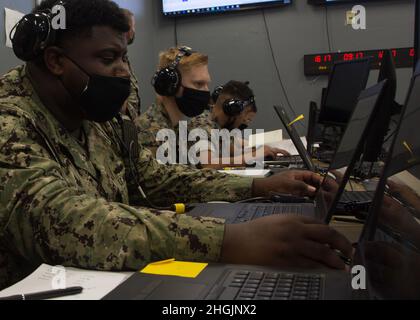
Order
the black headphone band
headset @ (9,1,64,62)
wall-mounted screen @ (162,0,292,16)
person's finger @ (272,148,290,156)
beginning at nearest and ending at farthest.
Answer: headset @ (9,1,64,62) → the black headphone band → person's finger @ (272,148,290,156) → wall-mounted screen @ (162,0,292,16)

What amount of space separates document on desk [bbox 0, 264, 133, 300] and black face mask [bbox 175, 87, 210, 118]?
145 cm

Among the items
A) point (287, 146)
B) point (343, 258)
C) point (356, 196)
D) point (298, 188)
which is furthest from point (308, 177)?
point (287, 146)

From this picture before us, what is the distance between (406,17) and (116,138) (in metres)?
2.93

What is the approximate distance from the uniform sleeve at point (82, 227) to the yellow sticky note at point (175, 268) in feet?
0.05

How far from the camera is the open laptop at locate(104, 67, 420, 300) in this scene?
1.74ft

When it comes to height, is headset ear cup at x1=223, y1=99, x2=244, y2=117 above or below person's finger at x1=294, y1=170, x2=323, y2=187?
above

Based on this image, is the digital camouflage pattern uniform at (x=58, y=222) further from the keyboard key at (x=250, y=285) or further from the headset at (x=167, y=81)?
the headset at (x=167, y=81)

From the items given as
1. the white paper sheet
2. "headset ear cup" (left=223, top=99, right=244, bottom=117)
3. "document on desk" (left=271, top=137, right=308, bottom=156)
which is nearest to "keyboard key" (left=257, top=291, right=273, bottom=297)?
the white paper sheet

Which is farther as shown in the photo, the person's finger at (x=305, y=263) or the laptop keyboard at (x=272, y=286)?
→ the person's finger at (x=305, y=263)

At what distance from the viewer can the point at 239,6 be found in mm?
3572

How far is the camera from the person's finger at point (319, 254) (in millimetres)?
629

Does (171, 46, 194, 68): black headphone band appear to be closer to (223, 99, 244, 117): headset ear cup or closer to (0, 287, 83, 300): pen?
(223, 99, 244, 117): headset ear cup

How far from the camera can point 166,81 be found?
1949 mm

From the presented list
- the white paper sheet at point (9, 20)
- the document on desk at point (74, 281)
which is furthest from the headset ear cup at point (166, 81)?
the document on desk at point (74, 281)
